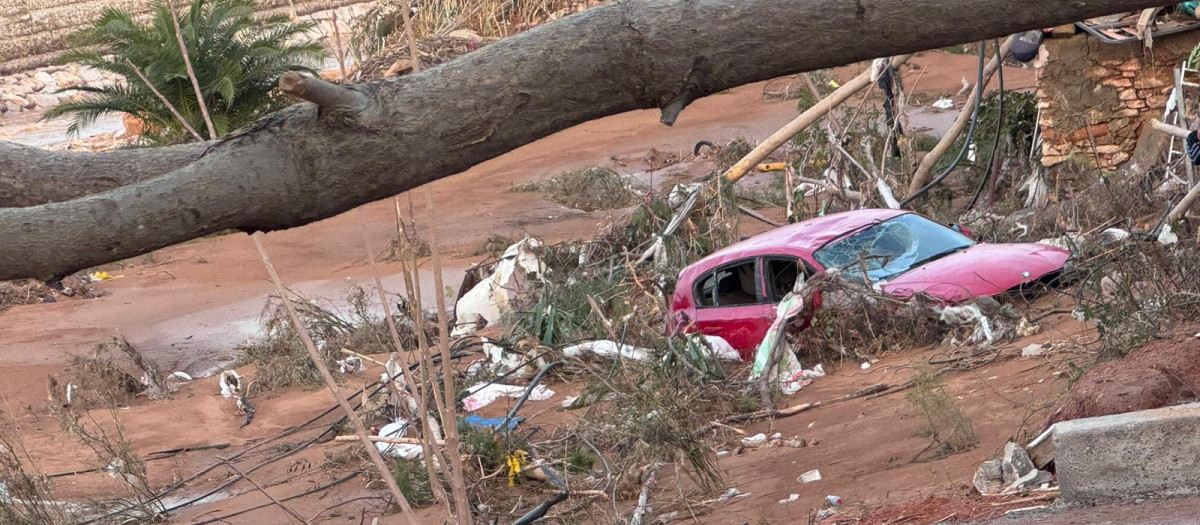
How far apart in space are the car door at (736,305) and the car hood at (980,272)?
3.27ft

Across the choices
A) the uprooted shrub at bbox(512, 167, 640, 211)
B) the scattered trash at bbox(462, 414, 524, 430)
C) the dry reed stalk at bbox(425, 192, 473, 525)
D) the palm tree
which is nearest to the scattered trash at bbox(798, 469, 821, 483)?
the scattered trash at bbox(462, 414, 524, 430)

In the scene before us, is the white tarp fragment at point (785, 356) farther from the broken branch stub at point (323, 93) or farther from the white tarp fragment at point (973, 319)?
the broken branch stub at point (323, 93)

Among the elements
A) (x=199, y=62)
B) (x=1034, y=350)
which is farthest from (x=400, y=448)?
(x=199, y=62)

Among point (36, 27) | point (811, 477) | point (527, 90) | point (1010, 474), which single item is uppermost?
point (527, 90)

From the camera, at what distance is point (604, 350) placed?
10922mm

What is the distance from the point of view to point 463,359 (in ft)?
43.3

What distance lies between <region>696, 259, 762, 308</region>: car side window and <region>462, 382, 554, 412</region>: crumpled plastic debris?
1.62 metres

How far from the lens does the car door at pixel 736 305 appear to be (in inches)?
397

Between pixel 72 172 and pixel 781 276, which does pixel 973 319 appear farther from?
pixel 72 172

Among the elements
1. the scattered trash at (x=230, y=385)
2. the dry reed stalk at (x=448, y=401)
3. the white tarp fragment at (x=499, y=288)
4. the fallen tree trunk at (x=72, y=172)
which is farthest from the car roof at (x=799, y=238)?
the fallen tree trunk at (x=72, y=172)

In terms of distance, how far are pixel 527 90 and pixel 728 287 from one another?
7840 mm

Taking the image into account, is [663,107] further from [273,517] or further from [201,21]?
[201,21]

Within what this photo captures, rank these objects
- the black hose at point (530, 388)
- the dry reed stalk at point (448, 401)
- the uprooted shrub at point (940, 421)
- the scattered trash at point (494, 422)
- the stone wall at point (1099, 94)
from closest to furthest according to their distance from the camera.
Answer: the dry reed stalk at point (448, 401) < the uprooted shrub at point (940, 421) < the scattered trash at point (494, 422) < the black hose at point (530, 388) < the stone wall at point (1099, 94)

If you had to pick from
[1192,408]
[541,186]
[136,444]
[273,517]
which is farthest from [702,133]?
[1192,408]
